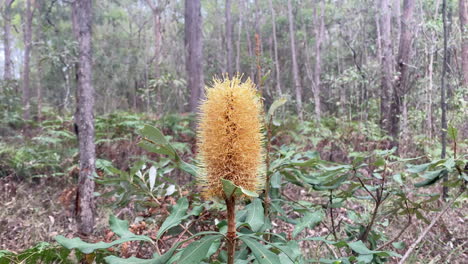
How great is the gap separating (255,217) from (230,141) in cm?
36

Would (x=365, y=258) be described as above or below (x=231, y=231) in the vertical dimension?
Answer: below

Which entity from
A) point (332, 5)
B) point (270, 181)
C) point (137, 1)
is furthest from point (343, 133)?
point (137, 1)

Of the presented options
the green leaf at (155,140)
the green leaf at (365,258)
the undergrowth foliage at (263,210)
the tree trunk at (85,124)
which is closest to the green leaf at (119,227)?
the undergrowth foliage at (263,210)

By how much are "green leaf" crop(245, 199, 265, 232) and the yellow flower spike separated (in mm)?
135

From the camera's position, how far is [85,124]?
15.5 feet

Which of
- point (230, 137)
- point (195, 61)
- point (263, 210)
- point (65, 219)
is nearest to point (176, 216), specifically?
point (263, 210)

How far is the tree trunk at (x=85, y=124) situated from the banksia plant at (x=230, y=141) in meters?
3.86

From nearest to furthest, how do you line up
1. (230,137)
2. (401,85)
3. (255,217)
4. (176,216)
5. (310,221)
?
(230,137) → (255,217) → (176,216) → (310,221) → (401,85)

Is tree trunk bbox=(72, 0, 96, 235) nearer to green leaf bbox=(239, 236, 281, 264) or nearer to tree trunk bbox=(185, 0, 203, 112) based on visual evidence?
tree trunk bbox=(185, 0, 203, 112)

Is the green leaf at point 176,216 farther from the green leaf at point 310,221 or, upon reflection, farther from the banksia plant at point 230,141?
the green leaf at point 310,221

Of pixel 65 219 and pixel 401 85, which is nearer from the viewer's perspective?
pixel 65 219

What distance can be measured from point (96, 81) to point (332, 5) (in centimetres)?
1580

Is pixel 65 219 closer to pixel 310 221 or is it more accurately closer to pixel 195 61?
pixel 195 61

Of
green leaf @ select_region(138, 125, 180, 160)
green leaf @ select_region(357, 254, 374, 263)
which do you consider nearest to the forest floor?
green leaf @ select_region(357, 254, 374, 263)
